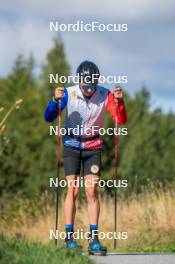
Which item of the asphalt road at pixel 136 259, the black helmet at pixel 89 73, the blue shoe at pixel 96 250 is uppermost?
the black helmet at pixel 89 73

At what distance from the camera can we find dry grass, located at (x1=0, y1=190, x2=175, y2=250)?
525 inches

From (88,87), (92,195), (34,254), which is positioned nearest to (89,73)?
(88,87)

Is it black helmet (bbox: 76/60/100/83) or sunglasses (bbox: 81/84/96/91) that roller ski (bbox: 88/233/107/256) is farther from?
black helmet (bbox: 76/60/100/83)

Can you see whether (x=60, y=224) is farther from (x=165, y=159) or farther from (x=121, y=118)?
(x=165, y=159)

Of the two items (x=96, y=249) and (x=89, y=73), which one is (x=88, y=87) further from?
(x=96, y=249)

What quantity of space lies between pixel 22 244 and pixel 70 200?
1.51 metres

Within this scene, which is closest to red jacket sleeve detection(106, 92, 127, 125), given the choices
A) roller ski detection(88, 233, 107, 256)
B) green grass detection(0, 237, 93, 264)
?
roller ski detection(88, 233, 107, 256)

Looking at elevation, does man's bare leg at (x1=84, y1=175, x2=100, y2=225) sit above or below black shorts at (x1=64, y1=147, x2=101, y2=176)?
below

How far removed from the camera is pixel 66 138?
977cm

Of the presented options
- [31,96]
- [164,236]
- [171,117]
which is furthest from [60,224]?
[31,96]

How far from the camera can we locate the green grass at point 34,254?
742 centimetres

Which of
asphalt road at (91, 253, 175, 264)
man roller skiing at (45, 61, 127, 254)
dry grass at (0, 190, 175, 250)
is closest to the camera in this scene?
asphalt road at (91, 253, 175, 264)

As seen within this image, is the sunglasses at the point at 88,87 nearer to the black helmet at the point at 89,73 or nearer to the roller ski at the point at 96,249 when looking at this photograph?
the black helmet at the point at 89,73

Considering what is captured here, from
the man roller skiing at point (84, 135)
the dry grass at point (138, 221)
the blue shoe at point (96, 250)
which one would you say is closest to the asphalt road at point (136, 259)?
the blue shoe at point (96, 250)
